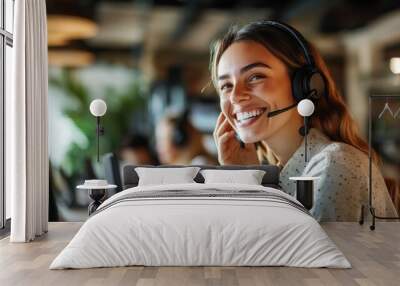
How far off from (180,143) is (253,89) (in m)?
1.15

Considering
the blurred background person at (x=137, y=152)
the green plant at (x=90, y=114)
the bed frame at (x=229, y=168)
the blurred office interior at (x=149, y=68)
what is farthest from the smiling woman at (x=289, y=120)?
the green plant at (x=90, y=114)

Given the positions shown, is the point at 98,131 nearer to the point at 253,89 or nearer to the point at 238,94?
the point at 238,94

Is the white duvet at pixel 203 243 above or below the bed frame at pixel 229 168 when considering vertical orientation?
below

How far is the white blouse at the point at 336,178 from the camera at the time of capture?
26.3 ft

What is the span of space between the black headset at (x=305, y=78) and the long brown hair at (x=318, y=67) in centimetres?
4

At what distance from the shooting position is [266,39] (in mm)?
8188

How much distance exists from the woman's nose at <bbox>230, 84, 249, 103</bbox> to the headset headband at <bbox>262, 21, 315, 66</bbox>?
90 cm

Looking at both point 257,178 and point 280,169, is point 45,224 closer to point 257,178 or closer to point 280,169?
point 257,178

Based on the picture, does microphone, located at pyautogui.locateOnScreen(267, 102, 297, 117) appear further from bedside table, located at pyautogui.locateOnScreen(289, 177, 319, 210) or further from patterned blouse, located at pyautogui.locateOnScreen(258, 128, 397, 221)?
bedside table, located at pyautogui.locateOnScreen(289, 177, 319, 210)

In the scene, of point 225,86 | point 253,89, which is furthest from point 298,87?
point 225,86

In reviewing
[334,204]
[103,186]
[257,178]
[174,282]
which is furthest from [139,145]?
[174,282]

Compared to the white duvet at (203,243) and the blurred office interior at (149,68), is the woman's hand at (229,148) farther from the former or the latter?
the white duvet at (203,243)

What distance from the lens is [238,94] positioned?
8.12 metres

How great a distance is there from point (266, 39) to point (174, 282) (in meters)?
4.47
